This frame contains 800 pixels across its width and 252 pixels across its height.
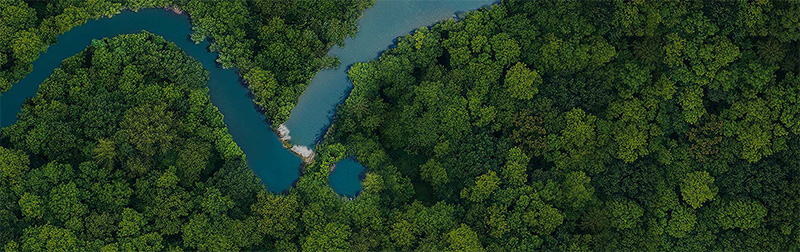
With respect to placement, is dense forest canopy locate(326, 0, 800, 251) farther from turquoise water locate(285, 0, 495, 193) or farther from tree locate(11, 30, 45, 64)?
tree locate(11, 30, 45, 64)

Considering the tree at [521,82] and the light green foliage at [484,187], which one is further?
the tree at [521,82]

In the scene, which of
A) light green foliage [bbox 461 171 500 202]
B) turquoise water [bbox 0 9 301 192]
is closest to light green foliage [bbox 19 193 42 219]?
turquoise water [bbox 0 9 301 192]

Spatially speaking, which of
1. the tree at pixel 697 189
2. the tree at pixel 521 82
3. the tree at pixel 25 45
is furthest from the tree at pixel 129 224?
the tree at pixel 697 189

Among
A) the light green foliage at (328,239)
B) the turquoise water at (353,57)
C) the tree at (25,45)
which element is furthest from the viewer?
the turquoise water at (353,57)

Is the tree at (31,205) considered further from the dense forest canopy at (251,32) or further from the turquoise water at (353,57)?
the turquoise water at (353,57)

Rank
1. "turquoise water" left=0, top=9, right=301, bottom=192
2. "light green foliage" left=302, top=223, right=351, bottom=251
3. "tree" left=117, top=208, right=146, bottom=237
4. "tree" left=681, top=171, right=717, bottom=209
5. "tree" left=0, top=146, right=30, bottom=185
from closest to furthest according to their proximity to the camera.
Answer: "tree" left=117, top=208, right=146, bottom=237
"tree" left=0, top=146, right=30, bottom=185
"light green foliage" left=302, top=223, right=351, bottom=251
"tree" left=681, top=171, right=717, bottom=209
"turquoise water" left=0, top=9, right=301, bottom=192

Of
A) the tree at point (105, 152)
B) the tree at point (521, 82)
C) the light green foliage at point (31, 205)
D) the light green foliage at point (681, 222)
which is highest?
the tree at point (105, 152)
